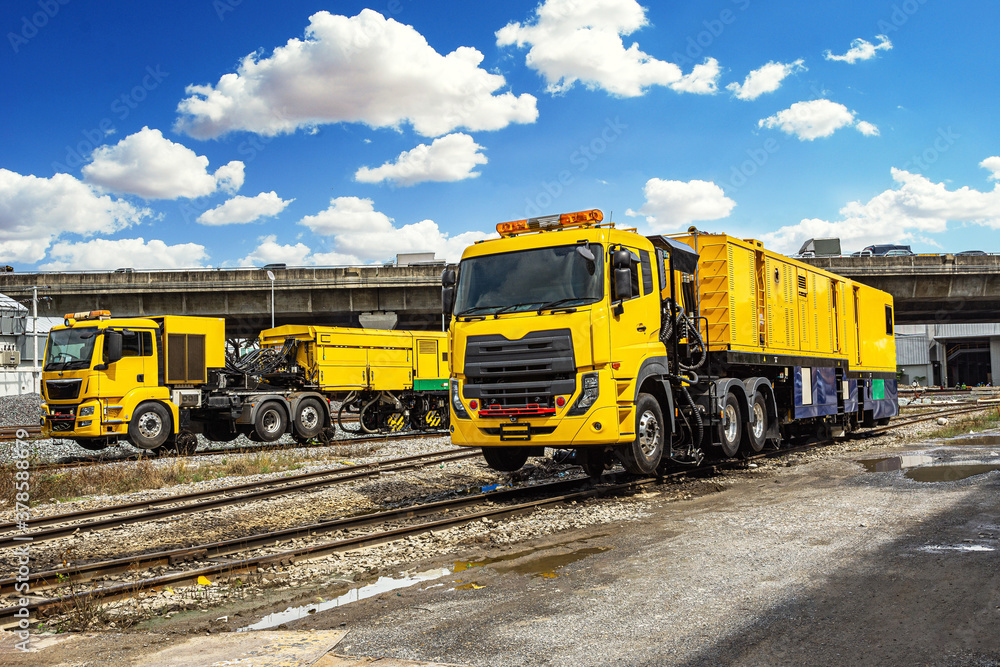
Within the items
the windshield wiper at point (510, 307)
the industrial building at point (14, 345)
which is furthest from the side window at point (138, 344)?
the industrial building at point (14, 345)

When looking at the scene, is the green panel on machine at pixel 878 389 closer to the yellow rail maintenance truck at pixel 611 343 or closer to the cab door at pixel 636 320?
the yellow rail maintenance truck at pixel 611 343

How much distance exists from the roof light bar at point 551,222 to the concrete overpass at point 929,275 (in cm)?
3557

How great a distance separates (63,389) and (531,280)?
13.0 m

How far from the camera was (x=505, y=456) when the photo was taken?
1137 cm

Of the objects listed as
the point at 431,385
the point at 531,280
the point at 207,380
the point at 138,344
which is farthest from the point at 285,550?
the point at 431,385

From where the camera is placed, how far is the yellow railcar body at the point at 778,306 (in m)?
12.5

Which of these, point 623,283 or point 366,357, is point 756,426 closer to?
point 623,283

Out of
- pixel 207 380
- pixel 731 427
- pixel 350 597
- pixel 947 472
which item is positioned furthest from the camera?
pixel 207 380

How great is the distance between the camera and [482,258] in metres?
10.5

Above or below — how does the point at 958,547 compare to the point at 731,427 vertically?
below

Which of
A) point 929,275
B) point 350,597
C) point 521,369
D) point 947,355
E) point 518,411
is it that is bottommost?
point 350,597

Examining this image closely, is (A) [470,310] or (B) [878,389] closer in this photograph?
(A) [470,310]

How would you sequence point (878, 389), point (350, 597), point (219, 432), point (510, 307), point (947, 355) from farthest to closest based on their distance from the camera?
point (947, 355) → point (219, 432) → point (878, 389) → point (510, 307) → point (350, 597)

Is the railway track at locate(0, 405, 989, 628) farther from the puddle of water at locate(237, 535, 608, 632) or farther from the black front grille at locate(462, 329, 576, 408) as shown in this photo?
the black front grille at locate(462, 329, 576, 408)
